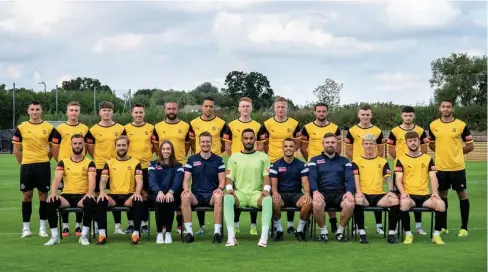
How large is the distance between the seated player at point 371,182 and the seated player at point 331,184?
0.14m

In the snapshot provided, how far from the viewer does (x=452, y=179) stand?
11.2 metres

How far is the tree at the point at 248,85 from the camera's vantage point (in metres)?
77.6

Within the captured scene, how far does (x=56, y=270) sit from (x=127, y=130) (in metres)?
3.43

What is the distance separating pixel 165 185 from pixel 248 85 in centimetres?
6801

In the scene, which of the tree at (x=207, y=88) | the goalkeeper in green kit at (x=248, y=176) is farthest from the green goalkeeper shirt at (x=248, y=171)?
the tree at (x=207, y=88)

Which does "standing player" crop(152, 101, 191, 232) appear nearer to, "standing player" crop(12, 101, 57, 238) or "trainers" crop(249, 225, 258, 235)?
"trainers" crop(249, 225, 258, 235)

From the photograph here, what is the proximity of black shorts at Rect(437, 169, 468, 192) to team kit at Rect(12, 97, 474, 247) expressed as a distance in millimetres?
15

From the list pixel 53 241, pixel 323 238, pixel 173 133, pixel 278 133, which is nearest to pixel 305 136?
pixel 278 133

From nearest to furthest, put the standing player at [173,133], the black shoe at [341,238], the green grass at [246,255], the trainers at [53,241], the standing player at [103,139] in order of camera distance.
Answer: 1. the green grass at [246,255]
2. the trainers at [53,241]
3. the black shoe at [341,238]
4. the standing player at [103,139]
5. the standing player at [173,133]

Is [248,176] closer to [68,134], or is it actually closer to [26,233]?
[68,134]

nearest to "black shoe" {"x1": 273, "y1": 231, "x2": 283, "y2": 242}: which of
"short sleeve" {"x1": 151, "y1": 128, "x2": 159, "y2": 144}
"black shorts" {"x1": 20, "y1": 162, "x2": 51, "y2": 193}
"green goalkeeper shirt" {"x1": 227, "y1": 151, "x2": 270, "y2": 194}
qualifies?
"green goalkeeper shirt" {"x1": 227, "y1": 151, "x2": 270, "y2": 194}

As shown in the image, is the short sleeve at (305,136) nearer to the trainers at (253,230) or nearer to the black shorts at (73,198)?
the trainers at (253,230)

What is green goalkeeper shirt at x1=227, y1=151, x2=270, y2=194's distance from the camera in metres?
10.4

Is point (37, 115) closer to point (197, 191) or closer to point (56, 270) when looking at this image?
point (197, 191)
